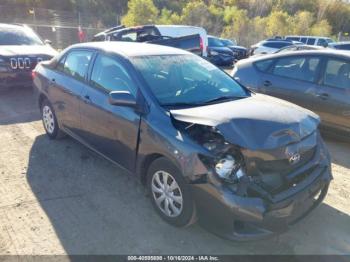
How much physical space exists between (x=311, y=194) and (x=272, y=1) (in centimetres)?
5875

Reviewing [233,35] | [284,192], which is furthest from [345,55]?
[233,35]

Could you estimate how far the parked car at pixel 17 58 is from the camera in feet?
25.5

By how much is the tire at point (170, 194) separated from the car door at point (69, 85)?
1711 millimetres

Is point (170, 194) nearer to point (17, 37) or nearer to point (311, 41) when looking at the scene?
Answer: point (17, 37)

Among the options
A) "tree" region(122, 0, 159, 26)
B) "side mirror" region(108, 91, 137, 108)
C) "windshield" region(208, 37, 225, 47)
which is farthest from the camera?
"tree" region(122, 0, 159, 26)

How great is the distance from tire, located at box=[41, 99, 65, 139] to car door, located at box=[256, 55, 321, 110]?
11.9 ft

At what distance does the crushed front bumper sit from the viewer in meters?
2.80

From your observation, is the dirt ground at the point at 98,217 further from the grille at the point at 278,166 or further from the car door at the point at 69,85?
the grille at the point at 278,166

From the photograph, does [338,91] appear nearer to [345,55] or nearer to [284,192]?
[345,55]

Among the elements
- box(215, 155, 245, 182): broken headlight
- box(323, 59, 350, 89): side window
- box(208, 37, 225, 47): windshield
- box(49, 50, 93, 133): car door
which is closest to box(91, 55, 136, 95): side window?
box(49, 50, 93, 133): car door

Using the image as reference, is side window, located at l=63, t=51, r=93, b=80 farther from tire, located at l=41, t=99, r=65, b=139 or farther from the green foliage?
the green foliage

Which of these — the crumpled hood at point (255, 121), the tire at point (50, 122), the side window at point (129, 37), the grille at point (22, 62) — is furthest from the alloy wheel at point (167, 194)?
the side window at point (129, 37)

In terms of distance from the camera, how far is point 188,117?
10.6ft

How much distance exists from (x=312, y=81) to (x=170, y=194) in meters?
3.68
